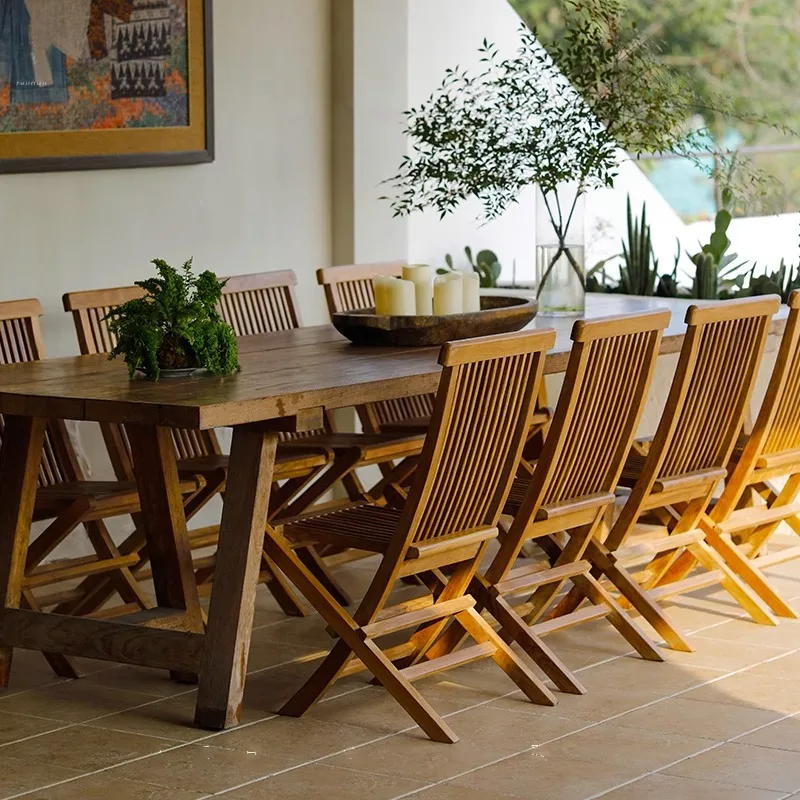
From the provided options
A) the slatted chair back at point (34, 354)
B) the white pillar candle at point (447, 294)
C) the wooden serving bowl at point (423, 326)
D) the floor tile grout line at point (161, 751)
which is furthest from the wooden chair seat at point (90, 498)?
the white pillar candle at point (447, 294)

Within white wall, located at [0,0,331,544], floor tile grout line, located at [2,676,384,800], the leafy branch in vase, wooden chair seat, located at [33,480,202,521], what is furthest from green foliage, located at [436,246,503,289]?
floor tile grout line, located at [2,676,384,800]

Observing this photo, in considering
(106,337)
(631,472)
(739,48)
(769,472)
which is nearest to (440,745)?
(631,472)

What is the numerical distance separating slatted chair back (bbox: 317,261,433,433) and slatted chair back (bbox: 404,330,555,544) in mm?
1761

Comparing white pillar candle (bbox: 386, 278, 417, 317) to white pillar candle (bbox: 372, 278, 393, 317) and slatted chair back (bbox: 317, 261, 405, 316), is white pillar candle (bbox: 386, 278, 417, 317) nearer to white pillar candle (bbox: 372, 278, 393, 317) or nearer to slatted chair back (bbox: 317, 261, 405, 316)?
white pillar candle (bbox: 372, 278, 393, 317)

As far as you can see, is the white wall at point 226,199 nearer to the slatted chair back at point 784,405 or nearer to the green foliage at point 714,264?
the green foliage at point 714,264

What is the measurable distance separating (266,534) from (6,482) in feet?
2.40

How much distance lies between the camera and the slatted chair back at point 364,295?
593 centimetres

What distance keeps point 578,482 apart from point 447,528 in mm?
547

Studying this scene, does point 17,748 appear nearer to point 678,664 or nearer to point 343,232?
point 678,664

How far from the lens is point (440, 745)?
3.84m

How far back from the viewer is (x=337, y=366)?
4391 mm

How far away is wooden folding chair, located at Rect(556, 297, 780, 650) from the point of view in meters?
4.57

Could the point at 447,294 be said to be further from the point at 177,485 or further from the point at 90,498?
the point at 90,498

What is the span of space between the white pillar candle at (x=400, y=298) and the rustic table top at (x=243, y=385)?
0.15 metres
